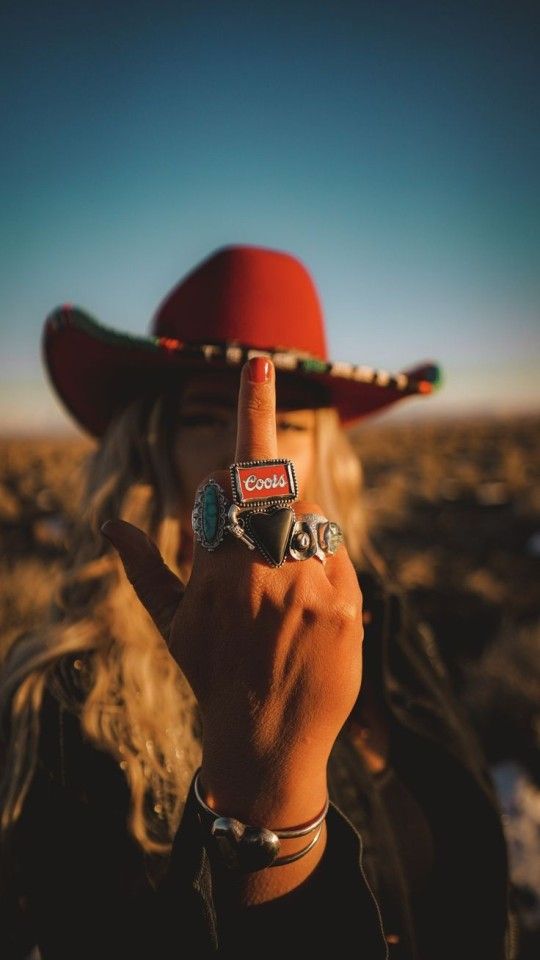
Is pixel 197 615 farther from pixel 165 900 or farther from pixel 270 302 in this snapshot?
pixel 270 302

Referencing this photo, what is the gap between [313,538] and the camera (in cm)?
90

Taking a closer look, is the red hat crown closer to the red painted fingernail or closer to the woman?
the woman

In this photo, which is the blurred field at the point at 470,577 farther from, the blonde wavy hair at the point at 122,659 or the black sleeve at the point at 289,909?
the black sleeve at the point at 289,909

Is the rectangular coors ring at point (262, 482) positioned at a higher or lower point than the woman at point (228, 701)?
higher

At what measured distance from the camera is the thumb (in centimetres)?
95

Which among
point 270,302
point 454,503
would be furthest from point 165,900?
point 454,503

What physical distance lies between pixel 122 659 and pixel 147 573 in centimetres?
57

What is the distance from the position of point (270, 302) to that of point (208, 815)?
4.45 ft

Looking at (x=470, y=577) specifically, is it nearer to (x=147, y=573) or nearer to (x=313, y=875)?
(x=313, y=875)

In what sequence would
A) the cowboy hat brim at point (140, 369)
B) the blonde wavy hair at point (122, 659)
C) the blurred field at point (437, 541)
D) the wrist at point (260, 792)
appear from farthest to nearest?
the blurred field at point (437, 541) < the cowboy hat brim at point (140, 369) < the blonde wavy hair at point (122, 659) < the wrist at point (260, 792)

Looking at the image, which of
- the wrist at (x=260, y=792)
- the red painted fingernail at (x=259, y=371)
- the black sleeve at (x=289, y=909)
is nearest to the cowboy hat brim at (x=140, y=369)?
the red painted fingernail at (x=259, y=371)

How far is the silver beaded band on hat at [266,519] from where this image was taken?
2.85ft

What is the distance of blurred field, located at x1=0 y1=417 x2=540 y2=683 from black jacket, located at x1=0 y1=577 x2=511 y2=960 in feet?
5.01

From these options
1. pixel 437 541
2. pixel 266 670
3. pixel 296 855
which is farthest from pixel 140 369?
pixel 437 541
